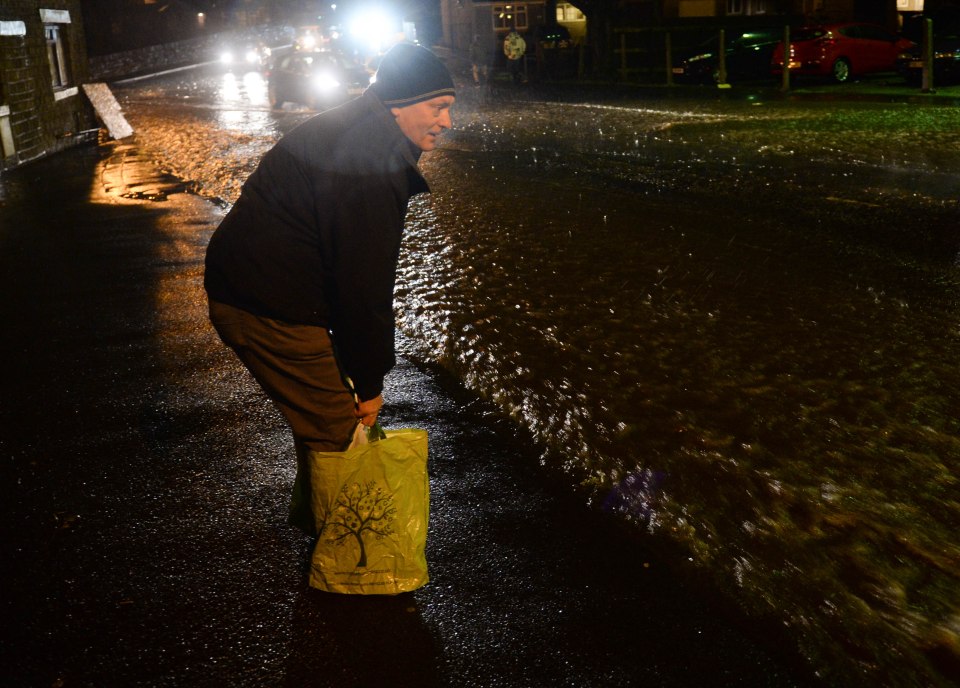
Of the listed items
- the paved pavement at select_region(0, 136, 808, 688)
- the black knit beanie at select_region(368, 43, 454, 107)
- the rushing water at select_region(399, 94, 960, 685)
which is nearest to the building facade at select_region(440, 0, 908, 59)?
the rushing water at select_region(399, 94, 960, 685)

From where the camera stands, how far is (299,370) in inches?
109

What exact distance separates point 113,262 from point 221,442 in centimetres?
447

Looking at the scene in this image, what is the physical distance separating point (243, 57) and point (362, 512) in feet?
187

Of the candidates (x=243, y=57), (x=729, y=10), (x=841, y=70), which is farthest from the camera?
(x=243, y=57)

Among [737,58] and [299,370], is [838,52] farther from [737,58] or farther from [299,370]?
[299,370]

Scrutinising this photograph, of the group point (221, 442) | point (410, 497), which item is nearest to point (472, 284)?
point (221, 442)

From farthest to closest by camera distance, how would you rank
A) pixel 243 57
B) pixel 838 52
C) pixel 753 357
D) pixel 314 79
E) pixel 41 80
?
pixel 243 57, pixel 314 79, pixel 838 52, pixel 41 80, pixel 753 357

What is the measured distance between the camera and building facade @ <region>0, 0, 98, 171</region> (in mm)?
13938

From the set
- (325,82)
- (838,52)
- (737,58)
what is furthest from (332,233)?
(737,58)

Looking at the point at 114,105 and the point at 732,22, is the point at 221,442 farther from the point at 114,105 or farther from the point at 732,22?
the point at 732,22

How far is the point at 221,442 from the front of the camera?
4281 millimetres

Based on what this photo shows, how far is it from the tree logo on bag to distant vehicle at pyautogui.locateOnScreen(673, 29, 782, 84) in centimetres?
2424

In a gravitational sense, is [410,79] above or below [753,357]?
above

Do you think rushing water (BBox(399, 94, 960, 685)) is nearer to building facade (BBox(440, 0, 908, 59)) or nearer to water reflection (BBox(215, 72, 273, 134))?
water reflection (BBox(215, 72, 273, 134))
